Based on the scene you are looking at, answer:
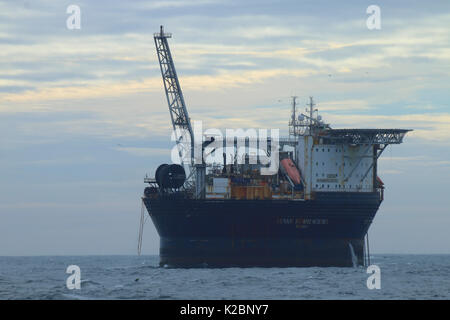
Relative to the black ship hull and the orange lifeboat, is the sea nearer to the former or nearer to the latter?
the black ship hull

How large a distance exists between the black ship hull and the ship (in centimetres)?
9

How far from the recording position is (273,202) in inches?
3189

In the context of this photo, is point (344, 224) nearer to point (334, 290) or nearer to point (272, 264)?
point (272, 264)

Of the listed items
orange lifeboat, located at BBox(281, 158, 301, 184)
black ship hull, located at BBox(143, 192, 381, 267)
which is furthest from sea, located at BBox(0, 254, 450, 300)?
orange lifeboat, located at BBox(281, 158, 301, 184)

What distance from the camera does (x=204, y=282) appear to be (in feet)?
224

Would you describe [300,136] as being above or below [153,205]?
above

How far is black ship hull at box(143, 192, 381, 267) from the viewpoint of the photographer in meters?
81.2

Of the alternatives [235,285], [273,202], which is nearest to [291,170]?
[273,202]
